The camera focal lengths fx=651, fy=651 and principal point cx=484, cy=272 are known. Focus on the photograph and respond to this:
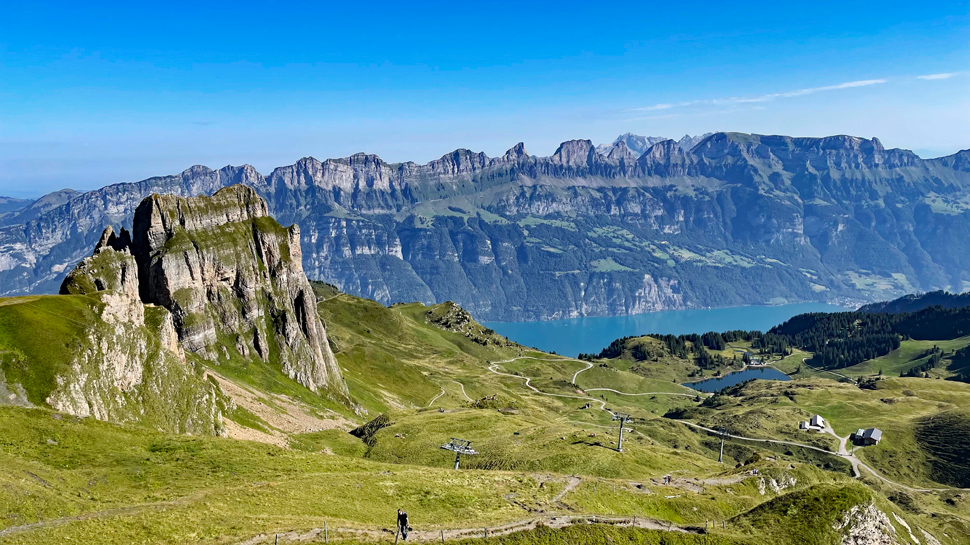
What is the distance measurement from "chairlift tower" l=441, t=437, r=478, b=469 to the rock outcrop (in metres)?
55.9

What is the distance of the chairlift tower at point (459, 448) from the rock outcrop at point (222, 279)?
5595cm

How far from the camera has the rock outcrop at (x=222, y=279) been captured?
143 m

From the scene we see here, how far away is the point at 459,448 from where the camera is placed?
342 ft

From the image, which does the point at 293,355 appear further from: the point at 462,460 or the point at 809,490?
the point at 809,490

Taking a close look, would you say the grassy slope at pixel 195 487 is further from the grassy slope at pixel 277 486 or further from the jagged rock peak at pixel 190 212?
the jagged rock peak at pixel 190 212

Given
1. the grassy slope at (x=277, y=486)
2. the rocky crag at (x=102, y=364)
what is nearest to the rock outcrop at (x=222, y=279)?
the rocky crag at (x=102, y=364)

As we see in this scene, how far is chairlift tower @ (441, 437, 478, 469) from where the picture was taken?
331 ft

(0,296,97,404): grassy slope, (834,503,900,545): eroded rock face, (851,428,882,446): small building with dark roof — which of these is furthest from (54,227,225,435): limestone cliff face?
(851,428,882,446): small building with dark roof

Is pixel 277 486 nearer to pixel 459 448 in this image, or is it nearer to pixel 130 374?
pixel 459 448

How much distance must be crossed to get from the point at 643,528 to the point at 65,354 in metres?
81.0

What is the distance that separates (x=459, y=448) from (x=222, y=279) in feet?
291

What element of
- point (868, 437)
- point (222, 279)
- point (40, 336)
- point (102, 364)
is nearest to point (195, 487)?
point (40, 336)

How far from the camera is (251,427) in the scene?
120 m

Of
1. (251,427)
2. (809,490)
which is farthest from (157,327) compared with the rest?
(809,490)
